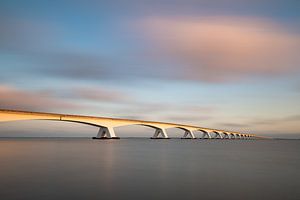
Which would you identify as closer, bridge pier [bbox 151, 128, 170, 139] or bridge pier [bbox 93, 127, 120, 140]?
bridge pier [bbox 93, 127, 120, 140]

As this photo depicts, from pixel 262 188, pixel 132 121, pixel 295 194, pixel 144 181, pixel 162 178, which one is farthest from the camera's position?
pixel 132 121

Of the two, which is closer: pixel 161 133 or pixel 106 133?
pixel 106 133

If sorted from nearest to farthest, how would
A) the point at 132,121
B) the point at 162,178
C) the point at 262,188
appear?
the point at 262,188, the point at 162,178, the point at 132,121

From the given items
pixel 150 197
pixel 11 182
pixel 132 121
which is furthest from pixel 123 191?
pixel 132 121

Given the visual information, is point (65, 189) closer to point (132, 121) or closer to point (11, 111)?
point (11, 111)

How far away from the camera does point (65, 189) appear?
36.9 feet

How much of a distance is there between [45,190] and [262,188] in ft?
28.8

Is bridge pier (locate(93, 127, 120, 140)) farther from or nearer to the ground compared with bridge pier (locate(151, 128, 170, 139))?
nearer to the ground

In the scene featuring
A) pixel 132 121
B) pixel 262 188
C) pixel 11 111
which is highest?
pixel 132 121

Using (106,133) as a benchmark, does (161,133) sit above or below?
above

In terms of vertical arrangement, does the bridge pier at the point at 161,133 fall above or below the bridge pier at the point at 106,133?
above

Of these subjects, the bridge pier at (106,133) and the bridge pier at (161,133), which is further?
the bridge pier at (161,133)

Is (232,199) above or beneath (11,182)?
beneath

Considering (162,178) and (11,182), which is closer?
(11,182)
